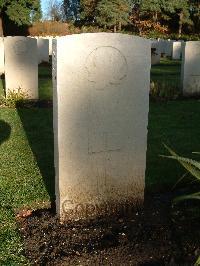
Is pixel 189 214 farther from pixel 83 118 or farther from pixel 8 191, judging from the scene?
pixel 8 191

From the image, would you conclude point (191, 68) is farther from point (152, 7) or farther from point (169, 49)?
point (152, 7)

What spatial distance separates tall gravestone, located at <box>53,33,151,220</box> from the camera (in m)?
3.38

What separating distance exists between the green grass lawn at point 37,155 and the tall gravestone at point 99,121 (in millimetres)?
486

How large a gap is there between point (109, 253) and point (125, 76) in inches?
55.6

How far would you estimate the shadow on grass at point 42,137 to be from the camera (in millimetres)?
4672

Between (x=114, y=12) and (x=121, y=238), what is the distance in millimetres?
45601

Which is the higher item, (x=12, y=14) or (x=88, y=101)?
(x=12, y=14)

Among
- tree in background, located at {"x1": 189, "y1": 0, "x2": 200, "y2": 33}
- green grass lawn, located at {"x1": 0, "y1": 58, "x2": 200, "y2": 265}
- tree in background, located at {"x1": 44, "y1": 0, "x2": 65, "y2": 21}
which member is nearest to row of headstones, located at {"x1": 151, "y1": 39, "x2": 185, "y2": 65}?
green grass lawn, located at {"x1": 0, "y1": 58, "x2": 200, "y2": 265}

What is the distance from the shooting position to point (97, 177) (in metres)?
3.68

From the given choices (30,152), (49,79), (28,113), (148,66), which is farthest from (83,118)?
(49,79)

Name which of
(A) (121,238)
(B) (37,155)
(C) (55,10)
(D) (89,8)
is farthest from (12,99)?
(C) (55,10)

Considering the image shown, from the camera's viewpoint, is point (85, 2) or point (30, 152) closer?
point (30, 152)

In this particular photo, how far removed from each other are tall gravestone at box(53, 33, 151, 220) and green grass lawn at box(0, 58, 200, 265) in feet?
1.59

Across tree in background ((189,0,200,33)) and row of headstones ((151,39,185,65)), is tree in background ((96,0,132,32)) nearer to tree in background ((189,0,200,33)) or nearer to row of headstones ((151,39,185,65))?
tree in background ((189,0,200,33))
